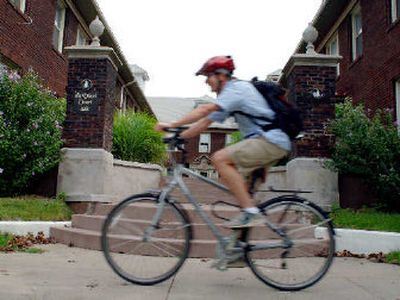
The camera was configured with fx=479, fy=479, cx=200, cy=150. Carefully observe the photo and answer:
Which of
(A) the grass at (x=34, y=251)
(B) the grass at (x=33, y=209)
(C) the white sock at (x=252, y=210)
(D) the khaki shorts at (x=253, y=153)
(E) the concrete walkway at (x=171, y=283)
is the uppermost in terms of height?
(D) the khaki shorts at (x=253, y=153)

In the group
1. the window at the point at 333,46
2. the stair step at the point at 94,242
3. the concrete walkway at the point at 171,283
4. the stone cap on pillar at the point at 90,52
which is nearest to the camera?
the concrete walkway at the point at 171,283

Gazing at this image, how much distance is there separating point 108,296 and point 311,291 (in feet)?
5.58

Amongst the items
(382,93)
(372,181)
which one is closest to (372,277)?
(372,181)

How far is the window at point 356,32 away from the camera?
1582cm

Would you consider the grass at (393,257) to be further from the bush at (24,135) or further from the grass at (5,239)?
the bush at (24,135)

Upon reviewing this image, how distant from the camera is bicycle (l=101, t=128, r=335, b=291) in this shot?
4.11 m

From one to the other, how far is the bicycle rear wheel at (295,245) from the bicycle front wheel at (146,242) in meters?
0.62

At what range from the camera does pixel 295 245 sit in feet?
13.7

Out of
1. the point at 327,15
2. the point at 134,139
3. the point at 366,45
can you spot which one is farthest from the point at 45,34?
the point at 366,45

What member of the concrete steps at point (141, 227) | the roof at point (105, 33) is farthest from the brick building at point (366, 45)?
the concrete steps at point (141, 227)

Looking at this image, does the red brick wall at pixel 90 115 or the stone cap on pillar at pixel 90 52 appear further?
the stone cap on pillar at pixel 90 52

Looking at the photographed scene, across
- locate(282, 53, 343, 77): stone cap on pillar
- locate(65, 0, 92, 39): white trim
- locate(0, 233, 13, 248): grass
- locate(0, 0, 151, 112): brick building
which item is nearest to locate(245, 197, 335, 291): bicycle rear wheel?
locate(0, 233, 13, 248): grass

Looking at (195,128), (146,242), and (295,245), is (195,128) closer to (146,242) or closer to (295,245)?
(146,242)

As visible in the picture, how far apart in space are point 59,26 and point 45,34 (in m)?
1.85
